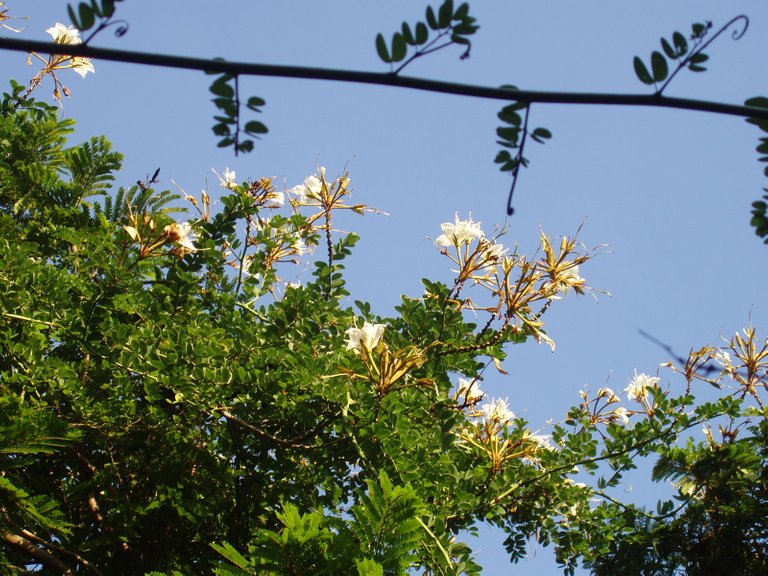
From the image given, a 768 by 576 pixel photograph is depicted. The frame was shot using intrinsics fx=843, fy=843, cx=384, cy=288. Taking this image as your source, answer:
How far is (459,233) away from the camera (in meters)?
3.96

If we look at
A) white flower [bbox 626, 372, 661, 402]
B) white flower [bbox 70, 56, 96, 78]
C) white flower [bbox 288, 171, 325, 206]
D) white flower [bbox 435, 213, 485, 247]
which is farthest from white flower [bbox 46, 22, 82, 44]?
white flower [bbox 626, 372, 661, 402]

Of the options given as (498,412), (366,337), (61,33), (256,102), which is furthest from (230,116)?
(61,33)

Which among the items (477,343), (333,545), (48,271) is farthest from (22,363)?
(477,343)

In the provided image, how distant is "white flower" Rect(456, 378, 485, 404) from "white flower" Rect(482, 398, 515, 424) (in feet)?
0.53

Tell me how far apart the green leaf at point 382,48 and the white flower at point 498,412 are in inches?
129

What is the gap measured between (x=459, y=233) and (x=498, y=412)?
0.99 m

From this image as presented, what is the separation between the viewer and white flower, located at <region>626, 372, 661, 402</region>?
183 inches

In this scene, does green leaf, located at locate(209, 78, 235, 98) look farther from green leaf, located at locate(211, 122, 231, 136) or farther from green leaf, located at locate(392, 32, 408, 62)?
green leaf, located at locate(392, 32, 408, 62)

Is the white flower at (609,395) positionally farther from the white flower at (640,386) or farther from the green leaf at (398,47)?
the green leaf at (398,47)

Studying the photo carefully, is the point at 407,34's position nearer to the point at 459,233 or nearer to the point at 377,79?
the point at 377,79

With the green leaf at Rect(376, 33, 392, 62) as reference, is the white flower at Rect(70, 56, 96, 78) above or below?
above

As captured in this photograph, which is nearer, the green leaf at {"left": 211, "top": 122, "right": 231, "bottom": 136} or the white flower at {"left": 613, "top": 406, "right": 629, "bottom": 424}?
the green leaf at {"left": 211, "top": 122, "right": 231, "bottom": 136}

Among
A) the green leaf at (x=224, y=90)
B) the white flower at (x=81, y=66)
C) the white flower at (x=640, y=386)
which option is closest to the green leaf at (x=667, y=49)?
the green leaf at (x=224, y=90)

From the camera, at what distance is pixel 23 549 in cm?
353
